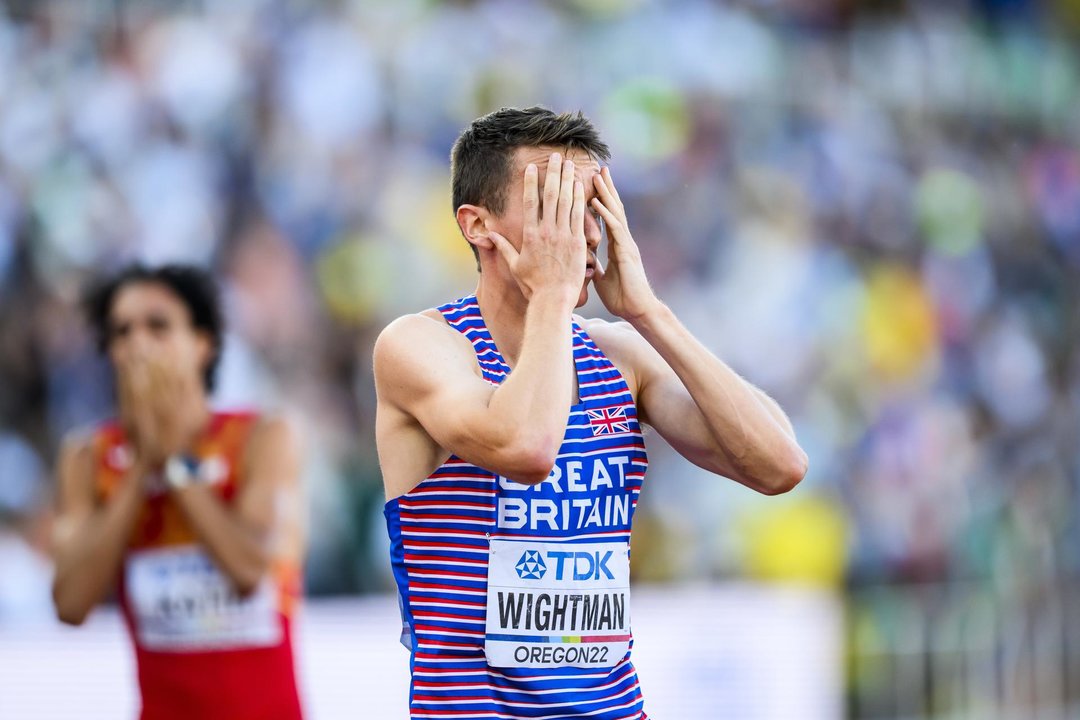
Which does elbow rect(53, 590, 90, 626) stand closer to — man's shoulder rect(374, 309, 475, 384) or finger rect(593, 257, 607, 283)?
man's shoulder rect(374, 309, 475, 384)

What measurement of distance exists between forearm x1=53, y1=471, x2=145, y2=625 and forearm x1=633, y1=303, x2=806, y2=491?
2.19 meters

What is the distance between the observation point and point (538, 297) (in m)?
2.95

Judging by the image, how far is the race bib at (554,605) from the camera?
294cm

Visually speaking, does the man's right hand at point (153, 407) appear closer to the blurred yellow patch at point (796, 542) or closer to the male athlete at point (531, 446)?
the male athlete at point (531, 446)

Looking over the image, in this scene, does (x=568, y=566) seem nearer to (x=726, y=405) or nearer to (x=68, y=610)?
(x=726, y=405)

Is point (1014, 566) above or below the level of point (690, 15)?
below

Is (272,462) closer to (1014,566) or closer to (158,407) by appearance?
(158,407)

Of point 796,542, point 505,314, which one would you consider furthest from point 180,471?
point 796,542

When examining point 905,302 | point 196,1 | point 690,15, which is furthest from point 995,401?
point 196,1

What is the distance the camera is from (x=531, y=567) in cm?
296

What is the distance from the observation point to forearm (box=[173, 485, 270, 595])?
15.1ft

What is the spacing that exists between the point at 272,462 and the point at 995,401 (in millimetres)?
9450

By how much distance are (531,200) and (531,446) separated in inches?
21.6

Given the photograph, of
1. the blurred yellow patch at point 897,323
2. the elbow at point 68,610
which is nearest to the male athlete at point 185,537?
the elbow at point 68,610
